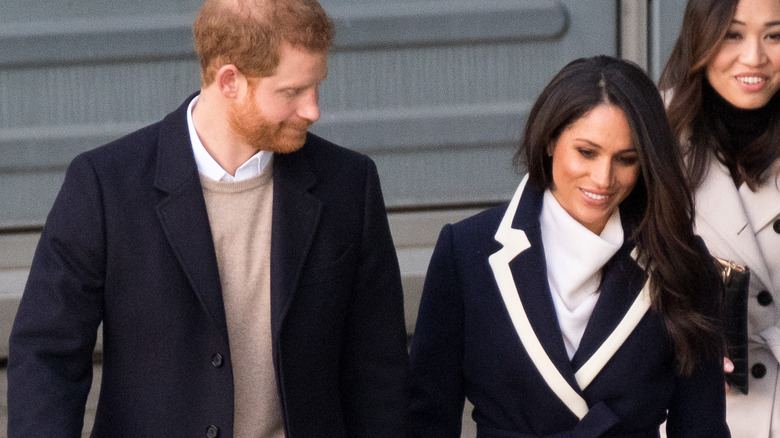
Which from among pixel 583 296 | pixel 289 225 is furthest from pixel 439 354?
pixel 289 225

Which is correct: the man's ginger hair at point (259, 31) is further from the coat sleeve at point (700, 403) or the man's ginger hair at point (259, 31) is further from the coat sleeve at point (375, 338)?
the coat sleeve at point (700, 403)

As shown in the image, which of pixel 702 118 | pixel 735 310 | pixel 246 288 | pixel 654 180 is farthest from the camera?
pixel 702 118

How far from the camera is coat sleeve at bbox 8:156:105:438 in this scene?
2.25 metres

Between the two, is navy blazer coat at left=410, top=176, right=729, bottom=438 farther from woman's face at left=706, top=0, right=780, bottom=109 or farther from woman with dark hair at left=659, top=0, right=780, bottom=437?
woman's face at left=706, top=0, right=780, bottom=109

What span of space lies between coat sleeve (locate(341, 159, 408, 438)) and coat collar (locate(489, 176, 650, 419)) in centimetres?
24

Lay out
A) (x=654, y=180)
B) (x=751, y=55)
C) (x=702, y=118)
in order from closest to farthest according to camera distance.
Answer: (x=654, y=180), (x=751, y=55), (x=702, y=118)

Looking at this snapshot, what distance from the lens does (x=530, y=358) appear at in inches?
99.0

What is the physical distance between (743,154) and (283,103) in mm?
1362

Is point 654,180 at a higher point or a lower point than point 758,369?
higher

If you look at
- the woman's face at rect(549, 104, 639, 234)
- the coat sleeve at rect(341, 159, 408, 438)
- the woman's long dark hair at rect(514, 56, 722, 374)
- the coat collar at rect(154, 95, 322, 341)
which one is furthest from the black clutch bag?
the coat collar at rect(154, 95, 322, 341)

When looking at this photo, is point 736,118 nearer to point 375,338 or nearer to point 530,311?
point 530,311

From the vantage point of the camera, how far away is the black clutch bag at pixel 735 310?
2.73 meters

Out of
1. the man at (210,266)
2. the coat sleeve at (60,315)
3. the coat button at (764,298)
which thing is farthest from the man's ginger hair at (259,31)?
the coat button at (764,298)

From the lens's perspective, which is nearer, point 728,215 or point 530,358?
point 530,358
